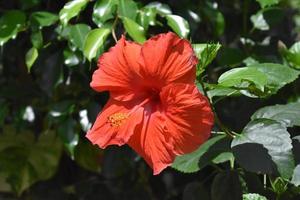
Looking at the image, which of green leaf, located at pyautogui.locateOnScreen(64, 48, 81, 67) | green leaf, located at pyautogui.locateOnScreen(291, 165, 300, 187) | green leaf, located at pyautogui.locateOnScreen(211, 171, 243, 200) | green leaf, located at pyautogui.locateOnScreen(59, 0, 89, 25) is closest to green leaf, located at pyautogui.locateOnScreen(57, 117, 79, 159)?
green leaf, located at pyautogui.locateOnScreen(64, 48, 81, 67)

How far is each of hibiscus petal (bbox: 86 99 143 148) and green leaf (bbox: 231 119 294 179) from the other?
174 millimetres

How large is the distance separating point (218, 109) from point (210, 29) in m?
0.23

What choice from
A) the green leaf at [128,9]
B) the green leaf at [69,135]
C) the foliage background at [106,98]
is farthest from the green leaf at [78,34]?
the green leaf at [69,135]

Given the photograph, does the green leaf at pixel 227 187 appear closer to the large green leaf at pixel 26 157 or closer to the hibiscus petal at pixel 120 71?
the hibiscus petal at pixel 120 71

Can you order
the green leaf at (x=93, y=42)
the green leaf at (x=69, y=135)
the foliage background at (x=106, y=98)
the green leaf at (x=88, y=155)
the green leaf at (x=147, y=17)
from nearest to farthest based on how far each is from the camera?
the foliage background at (x=106, y=98) < the green leaf at (x=93, y=42) < the green leaf at (x=147, y=17) < the green leaf at (x=69, y=135) < the green leaf at (x=88, y=155)

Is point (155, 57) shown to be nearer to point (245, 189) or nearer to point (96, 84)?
point (96, 84)

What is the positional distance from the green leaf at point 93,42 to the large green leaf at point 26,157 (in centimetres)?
55

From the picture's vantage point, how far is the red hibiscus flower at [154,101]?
40.5 inches

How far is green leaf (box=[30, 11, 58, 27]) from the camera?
1502mm

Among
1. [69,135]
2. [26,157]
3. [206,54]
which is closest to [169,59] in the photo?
[206,54]

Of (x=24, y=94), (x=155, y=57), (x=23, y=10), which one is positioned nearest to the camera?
(x=155, y=57)

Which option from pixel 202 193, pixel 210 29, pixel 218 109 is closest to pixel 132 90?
pixel 202 193

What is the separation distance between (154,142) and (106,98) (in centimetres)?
62

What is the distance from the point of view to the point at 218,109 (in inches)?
64.5
